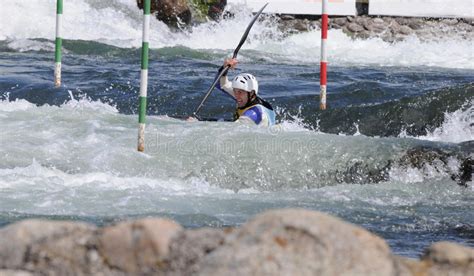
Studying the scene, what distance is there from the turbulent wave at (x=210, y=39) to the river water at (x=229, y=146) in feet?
3.38

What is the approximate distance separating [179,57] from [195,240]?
1221 centimetres

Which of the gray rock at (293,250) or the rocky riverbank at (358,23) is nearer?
the gray rock at (293,250)

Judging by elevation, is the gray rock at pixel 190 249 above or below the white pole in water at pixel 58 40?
below

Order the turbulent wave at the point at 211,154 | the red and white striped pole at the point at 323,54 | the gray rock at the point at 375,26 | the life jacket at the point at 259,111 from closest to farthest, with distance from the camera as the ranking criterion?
the turbulent wave at the point at 211,154 < the life jacket at the point at 259,111 < the red and white striped pole at the point at 323,54 < the gray rock at the point at 375,26

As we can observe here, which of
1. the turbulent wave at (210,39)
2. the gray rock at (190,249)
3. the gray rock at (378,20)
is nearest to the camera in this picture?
the gray rock at (190,249)

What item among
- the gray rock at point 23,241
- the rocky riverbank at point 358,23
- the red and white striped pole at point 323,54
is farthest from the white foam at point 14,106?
the rocky riverbank at point 358,23

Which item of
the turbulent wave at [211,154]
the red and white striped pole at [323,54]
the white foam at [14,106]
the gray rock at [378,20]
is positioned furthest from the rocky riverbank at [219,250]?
the gray rock at [378,20]

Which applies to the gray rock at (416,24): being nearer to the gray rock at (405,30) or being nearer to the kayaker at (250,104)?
the gray rock at (405,30)

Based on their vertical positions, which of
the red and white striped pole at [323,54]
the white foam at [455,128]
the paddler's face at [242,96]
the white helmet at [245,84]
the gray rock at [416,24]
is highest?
the gray rock at [416,24]

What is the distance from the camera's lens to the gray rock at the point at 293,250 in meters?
2.41

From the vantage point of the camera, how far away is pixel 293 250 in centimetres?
243

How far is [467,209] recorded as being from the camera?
638 centimetres

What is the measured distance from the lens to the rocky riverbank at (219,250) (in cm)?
243

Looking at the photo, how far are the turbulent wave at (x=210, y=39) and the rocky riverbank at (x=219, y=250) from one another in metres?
12.5
